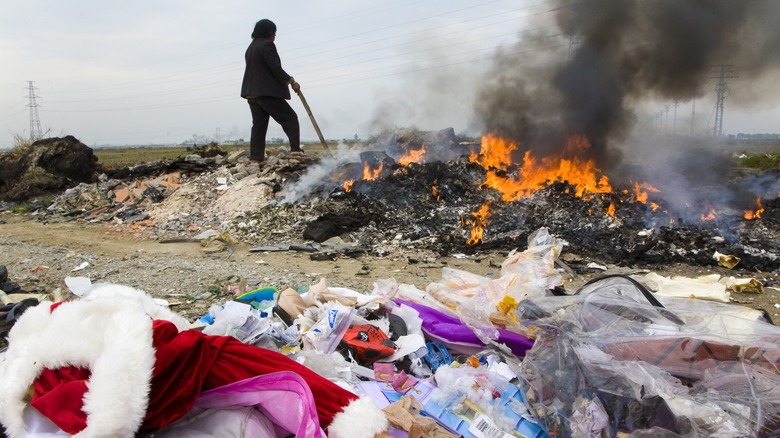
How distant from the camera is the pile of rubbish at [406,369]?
1649 mm

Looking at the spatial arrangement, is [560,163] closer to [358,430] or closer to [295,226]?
[295,226]

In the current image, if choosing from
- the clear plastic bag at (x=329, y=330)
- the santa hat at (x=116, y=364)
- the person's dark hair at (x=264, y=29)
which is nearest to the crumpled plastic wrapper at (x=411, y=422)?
the santa hat at (x=116, y=364)

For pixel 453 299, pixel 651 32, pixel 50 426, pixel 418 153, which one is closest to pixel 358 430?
pixel 50 426

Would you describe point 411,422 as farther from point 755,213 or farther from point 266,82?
point 755,213

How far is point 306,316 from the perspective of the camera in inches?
123

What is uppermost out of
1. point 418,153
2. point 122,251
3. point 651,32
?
point 651,32

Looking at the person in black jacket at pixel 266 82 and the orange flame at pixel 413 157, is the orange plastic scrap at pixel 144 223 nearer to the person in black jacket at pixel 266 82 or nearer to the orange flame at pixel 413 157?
the person in black jacket at pixel 266 82

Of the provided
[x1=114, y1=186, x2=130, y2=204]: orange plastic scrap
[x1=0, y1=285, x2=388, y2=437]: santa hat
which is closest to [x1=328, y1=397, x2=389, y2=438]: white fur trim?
[x1=0, y1=285, x2=388, y2=437]: santa hat

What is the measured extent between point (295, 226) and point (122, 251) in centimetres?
229

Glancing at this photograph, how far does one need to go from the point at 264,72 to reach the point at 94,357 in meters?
7.40

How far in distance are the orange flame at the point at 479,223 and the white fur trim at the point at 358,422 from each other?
15.7 feet

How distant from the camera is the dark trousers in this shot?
8508 mm

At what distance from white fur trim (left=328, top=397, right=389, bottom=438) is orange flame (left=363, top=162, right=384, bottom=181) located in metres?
6.47

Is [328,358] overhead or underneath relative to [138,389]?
underneath
